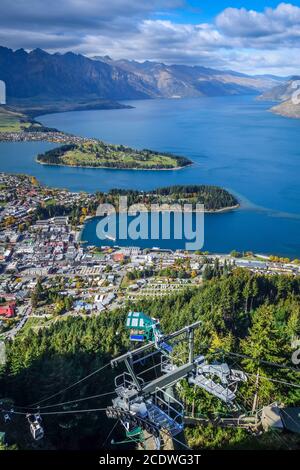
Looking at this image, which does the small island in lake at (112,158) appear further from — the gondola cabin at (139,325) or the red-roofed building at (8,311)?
the gondola cabin at (139,325)

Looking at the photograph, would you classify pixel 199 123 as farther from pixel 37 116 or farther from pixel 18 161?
pixel 18 161

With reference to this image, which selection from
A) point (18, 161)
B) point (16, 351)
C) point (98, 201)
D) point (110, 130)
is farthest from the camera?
point (110, 130)

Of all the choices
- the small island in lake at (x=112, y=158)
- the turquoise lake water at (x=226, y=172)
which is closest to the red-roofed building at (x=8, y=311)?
the turquoise lake water at (x=226, y=172)

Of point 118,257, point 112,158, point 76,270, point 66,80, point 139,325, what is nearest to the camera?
point 139,325

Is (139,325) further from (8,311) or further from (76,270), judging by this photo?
(76,270)

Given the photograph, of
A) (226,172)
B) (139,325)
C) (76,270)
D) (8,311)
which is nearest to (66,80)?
(226,172)

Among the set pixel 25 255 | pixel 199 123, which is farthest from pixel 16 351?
pixel 199 123

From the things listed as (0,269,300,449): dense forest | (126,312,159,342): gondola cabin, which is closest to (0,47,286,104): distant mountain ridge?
(126,312,159,342): gondola cabin
